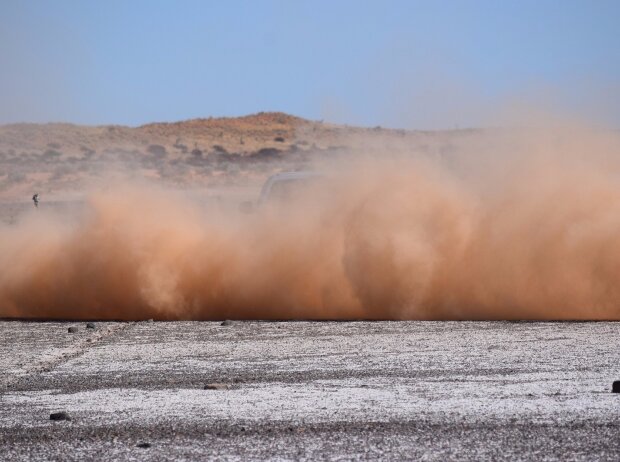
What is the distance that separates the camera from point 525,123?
67.6 ft

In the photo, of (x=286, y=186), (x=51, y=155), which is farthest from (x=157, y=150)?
(x=286, y=186)

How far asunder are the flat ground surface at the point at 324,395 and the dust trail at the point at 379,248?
1.96 m

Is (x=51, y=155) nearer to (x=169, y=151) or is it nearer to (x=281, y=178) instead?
(x=169, y=151)

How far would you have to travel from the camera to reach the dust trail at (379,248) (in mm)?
16797

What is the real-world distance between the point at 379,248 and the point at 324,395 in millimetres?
8476

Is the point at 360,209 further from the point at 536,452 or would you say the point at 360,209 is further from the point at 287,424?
the point at 536,452

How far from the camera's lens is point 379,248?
701 inches

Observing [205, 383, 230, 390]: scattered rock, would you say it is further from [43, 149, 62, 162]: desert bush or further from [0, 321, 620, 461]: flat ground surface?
[43, 149, 62, 162]: desert bush

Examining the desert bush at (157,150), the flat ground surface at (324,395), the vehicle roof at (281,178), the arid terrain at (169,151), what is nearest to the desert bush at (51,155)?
the arid terrain at (169,151)

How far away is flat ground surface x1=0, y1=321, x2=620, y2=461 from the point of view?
7474 mm

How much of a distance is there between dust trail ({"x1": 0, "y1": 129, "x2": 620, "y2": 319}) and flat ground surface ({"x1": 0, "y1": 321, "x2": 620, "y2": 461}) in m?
1.96

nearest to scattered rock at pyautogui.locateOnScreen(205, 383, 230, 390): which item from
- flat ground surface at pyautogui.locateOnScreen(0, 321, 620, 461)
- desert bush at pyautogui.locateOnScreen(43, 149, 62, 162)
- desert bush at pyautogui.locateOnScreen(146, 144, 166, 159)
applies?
flat ground surface at pyautogui.locateOnScreen(0, 321, 620, 461)

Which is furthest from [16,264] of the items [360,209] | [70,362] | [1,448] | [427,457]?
[427,457]

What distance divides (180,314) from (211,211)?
14.2 feet
